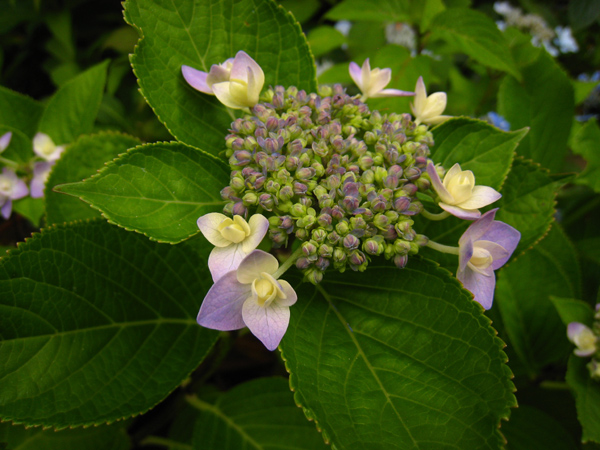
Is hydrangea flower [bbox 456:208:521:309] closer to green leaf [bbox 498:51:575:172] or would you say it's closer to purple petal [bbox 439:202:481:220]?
purple petal [bbox 439:202:481:220]

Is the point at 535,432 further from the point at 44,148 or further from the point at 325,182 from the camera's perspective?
the point at 44,148

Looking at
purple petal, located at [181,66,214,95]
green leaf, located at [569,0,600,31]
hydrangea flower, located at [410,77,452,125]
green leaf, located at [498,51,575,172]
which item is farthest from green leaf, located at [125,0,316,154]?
green leaf, located at [569,0,600,31]

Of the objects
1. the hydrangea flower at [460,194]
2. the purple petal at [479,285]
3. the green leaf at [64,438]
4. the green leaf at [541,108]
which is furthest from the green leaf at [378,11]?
the green leaf at [64,438]

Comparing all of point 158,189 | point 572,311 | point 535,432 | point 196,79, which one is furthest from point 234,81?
point 535,432

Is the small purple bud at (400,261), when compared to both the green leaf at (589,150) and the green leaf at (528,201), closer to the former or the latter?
the green leaf at (528,201)

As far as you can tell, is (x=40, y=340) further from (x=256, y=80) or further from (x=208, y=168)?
(x=256, y=80)
